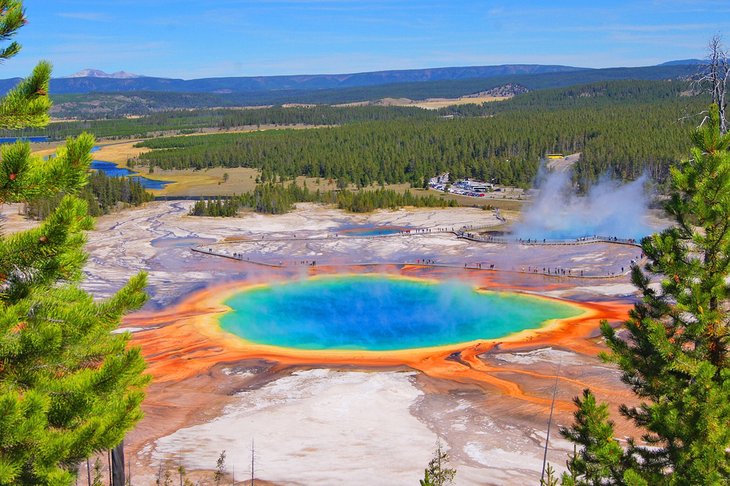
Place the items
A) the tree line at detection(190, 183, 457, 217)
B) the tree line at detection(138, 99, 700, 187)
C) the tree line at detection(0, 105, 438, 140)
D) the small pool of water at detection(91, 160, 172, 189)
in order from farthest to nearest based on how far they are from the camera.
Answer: the tree line at detection(0, 105, 438, 140) → the small pool of water at detection(91, 160, 172, 189) → the tree line at detection(138, 99, 700, 187) → the tree line at detection(190, 183, 457, 217)

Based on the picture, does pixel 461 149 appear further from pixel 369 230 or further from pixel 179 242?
pixel 179 242

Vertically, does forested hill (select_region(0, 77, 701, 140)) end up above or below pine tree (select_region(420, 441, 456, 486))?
above

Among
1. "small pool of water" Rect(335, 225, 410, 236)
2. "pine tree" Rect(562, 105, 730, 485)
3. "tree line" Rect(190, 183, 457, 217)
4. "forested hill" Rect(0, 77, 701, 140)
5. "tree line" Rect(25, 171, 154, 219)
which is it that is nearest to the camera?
"pine tree" Rect(562, 105, 730, 485)

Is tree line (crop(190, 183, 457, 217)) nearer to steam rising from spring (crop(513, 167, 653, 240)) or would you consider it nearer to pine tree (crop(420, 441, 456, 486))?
steam rising from spring (crop(513, 167, 653, 240))

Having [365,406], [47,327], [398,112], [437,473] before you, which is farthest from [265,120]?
[47,327]

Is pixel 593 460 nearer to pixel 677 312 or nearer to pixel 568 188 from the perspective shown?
pixel 677 312

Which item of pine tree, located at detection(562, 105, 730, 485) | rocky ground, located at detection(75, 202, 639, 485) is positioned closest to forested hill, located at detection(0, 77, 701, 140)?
rocky ground, located at detection(75, 202, 639, 485)
